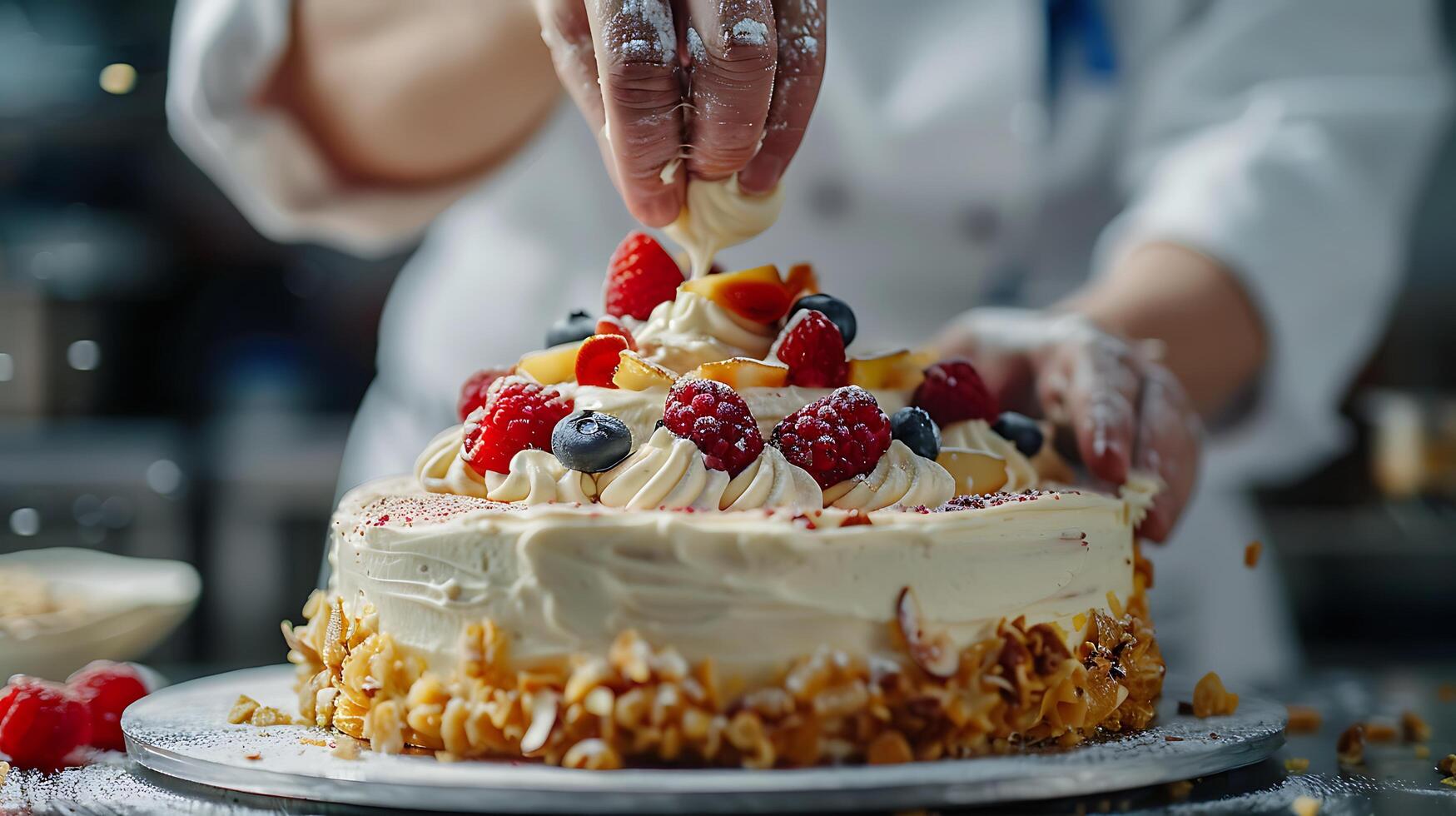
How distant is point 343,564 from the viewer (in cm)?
151

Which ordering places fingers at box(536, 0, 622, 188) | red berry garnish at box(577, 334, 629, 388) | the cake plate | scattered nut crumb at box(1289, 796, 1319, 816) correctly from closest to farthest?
the cake plate → scattered nut crumb at box(1289, 796, 1319, 816) → fingers at box(536, 0, 622, 188) → red berry garnish at box(577, 334, 629, 388)

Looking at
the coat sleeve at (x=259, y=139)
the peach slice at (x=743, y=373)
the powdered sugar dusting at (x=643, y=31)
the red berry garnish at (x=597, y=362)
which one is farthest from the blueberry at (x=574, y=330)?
the coat sleeve at (x=259, y=139)

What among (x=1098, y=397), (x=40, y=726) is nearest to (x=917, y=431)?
(x=1098, y=397)

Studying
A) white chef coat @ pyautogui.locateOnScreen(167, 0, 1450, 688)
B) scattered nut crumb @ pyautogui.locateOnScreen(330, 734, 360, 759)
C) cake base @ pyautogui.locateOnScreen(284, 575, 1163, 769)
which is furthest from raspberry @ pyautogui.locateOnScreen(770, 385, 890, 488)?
white chef coat @ pyautogui.locateOnScreen(167, 0, 1450, 688)

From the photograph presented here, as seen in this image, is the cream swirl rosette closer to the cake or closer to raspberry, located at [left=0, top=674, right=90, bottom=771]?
the cake

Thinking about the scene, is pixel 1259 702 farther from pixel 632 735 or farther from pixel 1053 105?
pixel 1053 105

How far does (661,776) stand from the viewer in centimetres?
112

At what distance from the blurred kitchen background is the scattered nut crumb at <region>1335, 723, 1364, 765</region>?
2021 millimetres

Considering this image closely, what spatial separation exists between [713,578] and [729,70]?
1.70ft

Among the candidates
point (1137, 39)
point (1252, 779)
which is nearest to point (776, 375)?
point (1252, 779)

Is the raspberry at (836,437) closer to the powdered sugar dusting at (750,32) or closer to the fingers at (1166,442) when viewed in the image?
the powdered sugar dusting at (750,32)

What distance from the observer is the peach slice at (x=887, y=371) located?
1.61 meters

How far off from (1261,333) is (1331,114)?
18.9 inches

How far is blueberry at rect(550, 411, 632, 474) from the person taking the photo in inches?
54.3
